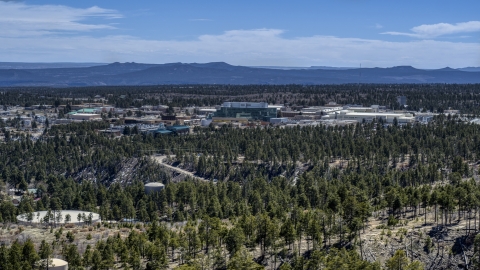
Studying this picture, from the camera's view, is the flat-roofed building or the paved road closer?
the paved road

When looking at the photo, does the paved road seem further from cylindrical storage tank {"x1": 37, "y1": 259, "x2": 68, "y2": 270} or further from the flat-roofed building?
the flat-roofed building

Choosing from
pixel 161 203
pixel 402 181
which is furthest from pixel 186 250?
pixel 402 181

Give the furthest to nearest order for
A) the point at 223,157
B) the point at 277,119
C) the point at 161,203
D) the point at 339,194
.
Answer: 1. the point at 277,119
2. the point at 223,157
3. the point at 161,203
4. the point at 339,194

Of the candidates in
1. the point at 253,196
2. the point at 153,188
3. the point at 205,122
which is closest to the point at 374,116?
the point at 205,122

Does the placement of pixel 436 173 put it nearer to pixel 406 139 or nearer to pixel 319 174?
pixel 319 174

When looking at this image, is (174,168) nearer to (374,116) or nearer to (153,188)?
(153,188)

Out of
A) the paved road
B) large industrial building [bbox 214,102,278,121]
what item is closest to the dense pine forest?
the paved road
